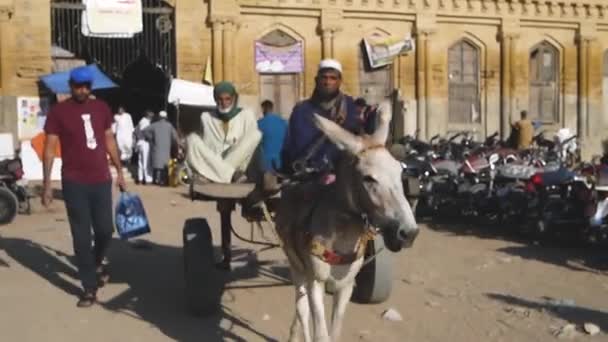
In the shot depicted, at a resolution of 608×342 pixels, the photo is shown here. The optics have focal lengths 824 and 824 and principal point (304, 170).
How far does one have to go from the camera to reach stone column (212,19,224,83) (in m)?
22.3

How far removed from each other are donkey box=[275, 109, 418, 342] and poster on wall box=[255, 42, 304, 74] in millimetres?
17751

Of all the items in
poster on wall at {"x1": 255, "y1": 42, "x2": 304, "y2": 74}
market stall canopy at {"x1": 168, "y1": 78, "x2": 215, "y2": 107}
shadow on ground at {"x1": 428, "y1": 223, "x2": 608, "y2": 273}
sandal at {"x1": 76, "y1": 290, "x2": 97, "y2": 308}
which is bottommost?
shadow on ground at {"x1": 428, "y1": 223, "x2": 608, "y2": 273}

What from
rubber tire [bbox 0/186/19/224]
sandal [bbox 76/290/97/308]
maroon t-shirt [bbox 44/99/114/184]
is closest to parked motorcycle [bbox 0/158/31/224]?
rubber tire [bbox 0/186/19/224]

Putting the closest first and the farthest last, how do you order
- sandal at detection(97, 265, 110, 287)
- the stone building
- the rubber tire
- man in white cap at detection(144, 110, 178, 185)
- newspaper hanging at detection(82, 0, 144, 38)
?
sandal at detection(97, 265, 110, 287) < the rubber tire < man in white cap at detection(144, 110, 178, 185) < newspaper hanging at detection(82, 0, 144, 38) < the stone building

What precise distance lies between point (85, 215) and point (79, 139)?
688mm

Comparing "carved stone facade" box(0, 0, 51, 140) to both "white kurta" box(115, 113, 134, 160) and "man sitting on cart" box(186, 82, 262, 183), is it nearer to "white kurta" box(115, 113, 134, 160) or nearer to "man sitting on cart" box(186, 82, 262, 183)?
"white kurta" box(115, 113, 134, 160)

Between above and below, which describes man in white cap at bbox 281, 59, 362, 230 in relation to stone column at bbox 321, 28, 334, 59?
below

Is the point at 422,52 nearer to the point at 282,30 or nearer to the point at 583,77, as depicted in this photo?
the point at 282,30

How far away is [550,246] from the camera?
10820 millimetres

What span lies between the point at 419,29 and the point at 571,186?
14745 millimetres

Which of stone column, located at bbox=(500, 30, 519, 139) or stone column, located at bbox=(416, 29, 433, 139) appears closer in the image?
stone column, located at bbox=(416, 29, 433, 139)

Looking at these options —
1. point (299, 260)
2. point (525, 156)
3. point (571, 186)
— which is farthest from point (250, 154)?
point (525, 156)

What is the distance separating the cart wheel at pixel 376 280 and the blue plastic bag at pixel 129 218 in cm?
222

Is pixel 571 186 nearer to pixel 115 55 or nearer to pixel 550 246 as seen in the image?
pixel 550 246
